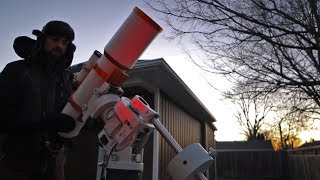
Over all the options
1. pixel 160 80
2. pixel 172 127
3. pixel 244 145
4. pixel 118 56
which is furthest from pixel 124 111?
pixel 244 145

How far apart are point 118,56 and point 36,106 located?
0.76 metres

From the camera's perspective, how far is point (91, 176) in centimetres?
711

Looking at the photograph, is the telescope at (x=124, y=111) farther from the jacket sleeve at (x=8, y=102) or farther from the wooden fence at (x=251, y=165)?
the wooden fence at (x=251, y=165)

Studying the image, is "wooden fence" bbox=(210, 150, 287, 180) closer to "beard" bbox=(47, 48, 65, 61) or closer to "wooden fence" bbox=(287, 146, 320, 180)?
"wooden fence" bbox=(287, 146, 320, 180)

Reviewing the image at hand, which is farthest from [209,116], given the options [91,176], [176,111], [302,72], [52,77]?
[52,77]

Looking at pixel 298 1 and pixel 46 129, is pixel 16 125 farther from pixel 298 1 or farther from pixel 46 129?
pixel 298 1

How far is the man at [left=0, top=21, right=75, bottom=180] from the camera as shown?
2.41 m

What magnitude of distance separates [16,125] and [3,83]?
33 centimetres

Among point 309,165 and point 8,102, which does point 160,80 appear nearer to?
point 8,102

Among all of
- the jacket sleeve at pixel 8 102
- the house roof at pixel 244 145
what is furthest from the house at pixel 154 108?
the house roof at pixel 244 145

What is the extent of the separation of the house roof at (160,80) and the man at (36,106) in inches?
122

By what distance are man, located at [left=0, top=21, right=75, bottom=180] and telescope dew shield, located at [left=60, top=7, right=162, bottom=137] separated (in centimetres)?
17

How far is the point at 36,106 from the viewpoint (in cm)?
256

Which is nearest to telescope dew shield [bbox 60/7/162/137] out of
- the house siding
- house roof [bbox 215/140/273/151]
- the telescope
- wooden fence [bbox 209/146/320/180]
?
the telescope
